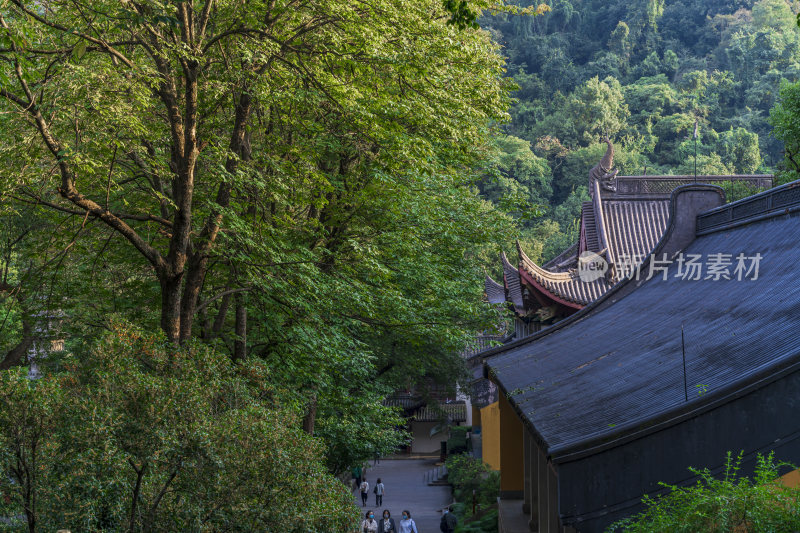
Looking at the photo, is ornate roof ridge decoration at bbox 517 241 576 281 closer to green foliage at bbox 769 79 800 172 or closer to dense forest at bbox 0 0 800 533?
dense forest at bbox 0 0 800 533

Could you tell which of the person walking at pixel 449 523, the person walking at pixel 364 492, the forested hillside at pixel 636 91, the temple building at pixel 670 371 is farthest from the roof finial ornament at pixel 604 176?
the forested hillside at pixel 636 91

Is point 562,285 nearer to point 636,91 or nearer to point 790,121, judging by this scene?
point 790,121

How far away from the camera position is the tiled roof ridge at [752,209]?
9.86 m

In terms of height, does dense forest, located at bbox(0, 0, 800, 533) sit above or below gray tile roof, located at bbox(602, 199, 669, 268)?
below

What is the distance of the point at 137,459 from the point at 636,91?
274 feet

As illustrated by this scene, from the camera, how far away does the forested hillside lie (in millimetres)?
69812

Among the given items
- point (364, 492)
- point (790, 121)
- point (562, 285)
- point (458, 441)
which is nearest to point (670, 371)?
point (562, 285)

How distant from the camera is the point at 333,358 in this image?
11.5 meters

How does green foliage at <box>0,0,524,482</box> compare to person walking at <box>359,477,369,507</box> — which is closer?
green foliage at <box>0,0,524,482</box>

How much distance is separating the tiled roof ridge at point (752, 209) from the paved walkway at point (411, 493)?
15.4 m

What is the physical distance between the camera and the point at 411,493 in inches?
1283

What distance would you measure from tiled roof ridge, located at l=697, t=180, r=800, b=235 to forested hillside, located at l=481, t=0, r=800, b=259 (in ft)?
147

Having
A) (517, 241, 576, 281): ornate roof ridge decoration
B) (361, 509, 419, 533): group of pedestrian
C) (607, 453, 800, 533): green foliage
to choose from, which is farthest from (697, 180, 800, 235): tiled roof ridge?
(361, 509, 419, 533): group of pedestrian

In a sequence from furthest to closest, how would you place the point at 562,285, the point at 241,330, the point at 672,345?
the point at 562,285 < the point at 241,330 < the point at 672,345
